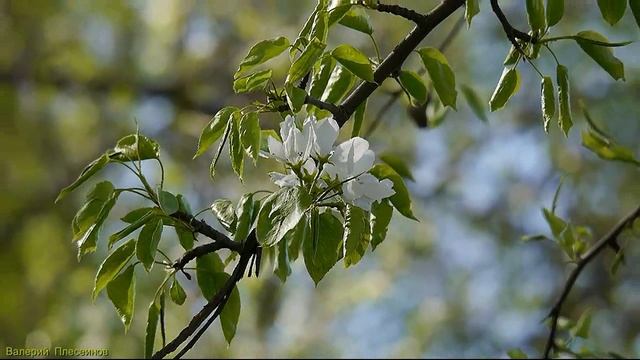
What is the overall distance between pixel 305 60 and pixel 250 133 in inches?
1.6

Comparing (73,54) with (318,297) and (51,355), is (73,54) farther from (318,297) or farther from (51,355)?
(51,355)

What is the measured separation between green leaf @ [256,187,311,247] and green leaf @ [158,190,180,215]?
5cm

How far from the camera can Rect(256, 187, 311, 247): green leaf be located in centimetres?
34

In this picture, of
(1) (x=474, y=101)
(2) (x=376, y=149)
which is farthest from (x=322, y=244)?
(2) (x=376, y=149)

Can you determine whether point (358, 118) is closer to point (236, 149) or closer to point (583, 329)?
point (236, 149)

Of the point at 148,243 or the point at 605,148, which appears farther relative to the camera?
the point at 605,148

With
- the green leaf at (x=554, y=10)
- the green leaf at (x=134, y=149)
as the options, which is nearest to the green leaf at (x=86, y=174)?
the green leaf at (x=134, y=149)

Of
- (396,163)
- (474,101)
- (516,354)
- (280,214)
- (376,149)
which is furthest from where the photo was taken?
(376,149)

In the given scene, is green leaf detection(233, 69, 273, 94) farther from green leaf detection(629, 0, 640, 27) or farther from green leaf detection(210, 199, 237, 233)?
green leaf detection(629, 0, 640, 27)

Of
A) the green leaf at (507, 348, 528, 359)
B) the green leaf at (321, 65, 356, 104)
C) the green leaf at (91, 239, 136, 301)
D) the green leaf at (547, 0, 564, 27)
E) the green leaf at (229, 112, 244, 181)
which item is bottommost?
the green leaf at (507, 348, 528, 359)

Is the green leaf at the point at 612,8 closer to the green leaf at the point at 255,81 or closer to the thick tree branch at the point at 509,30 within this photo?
the thick tree branch at the point at 509,30

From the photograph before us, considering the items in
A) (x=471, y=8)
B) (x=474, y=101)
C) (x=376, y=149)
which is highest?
(x=471, y=8)

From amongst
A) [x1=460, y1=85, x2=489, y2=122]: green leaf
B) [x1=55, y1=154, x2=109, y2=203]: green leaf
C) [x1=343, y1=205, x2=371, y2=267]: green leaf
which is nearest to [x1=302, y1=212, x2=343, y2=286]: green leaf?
[x1=343, y1=205, x2=371, y2=267]: green leaf

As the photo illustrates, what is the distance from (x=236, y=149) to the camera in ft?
1.25
